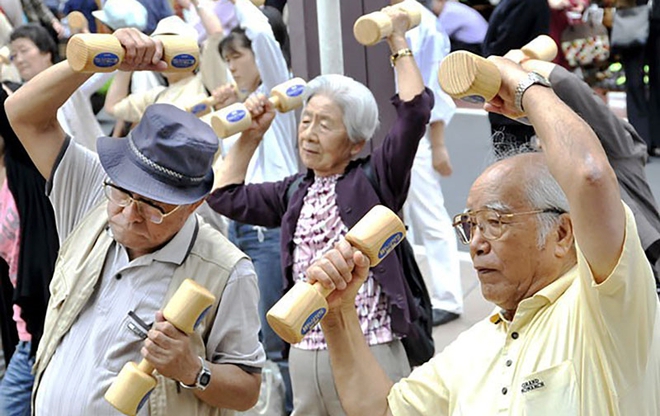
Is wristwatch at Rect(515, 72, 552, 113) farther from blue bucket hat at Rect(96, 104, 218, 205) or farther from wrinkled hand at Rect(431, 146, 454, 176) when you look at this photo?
wrinkled hand at Rect(431, 146, 454, 176)

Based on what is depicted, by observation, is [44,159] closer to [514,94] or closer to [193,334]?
[193,334]

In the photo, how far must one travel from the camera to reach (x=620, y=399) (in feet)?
8.00

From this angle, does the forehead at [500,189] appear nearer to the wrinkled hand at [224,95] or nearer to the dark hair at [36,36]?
the wrinkled hand at [224,95]

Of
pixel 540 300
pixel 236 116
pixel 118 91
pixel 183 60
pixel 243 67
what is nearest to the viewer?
pixel 540 300

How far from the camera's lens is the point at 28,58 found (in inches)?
266

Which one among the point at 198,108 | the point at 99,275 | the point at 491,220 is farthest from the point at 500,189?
the point at 198,108

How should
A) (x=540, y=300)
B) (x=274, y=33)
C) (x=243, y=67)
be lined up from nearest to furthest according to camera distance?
(x=540, y=300) → (x=243, y=67) → (x=274, y=33)

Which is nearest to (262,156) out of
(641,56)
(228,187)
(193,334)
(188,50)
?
(228,187)

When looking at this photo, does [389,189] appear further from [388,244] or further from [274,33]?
[274,33]

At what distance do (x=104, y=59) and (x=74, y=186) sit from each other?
0.43 meters

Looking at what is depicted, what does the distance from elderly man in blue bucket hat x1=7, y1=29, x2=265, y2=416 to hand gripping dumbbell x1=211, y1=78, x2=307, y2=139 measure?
1140 millimetres

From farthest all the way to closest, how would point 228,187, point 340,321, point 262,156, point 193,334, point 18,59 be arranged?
point 18,59, point 262,156, point 228,187, point 193,334, point 340,321

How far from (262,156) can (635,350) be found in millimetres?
3681

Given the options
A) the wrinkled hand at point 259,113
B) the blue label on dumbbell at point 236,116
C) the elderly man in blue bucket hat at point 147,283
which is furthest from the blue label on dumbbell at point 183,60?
the wrinkled hand at point 259,113
